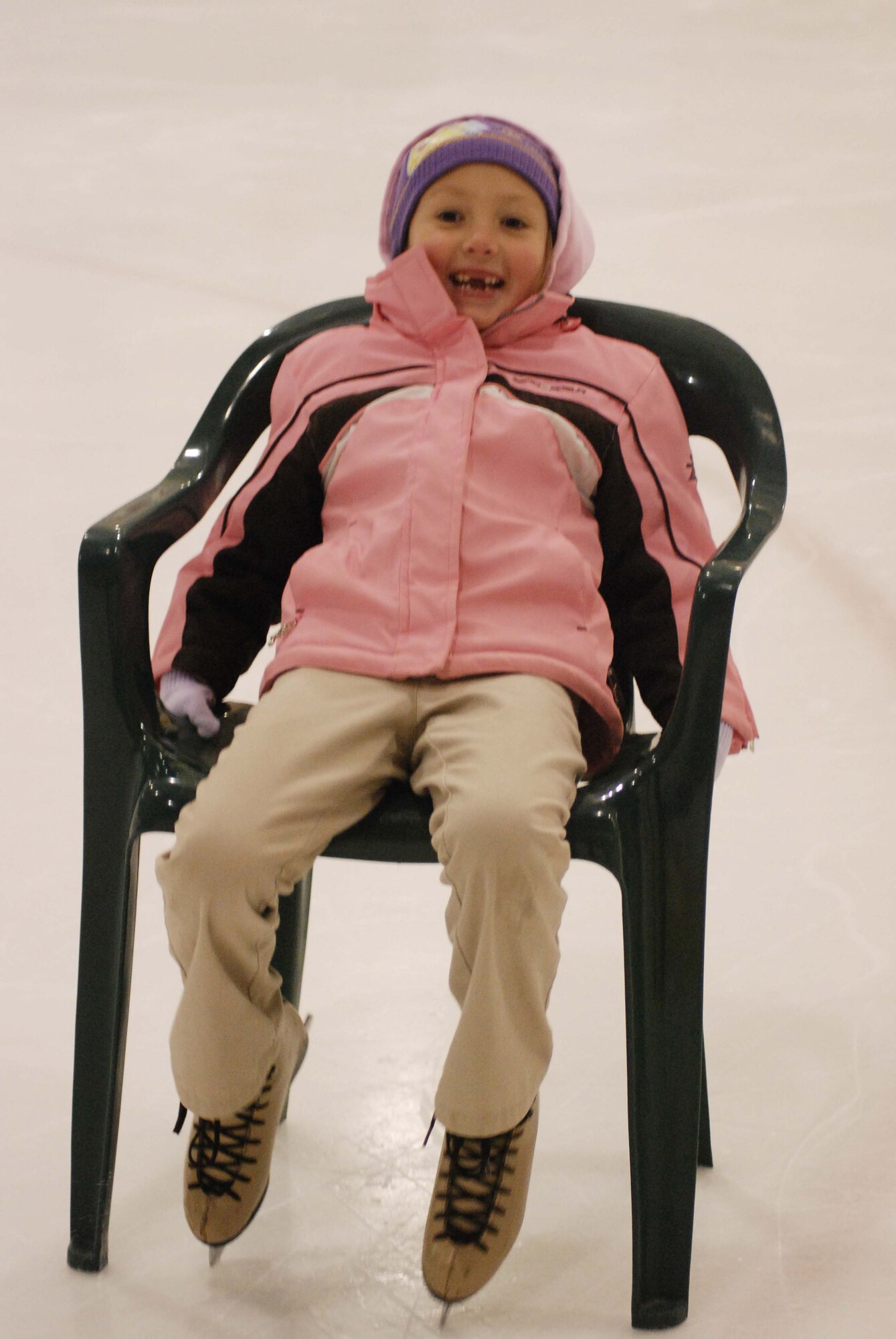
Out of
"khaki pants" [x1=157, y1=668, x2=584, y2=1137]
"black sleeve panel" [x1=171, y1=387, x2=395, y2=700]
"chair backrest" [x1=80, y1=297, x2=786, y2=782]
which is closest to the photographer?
"khaki pants" [x1=157, y1=668, x2=584, y2=1137]

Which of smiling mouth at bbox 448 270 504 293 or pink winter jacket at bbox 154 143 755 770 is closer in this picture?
pink winter jacket at bbox 154 143 755 770

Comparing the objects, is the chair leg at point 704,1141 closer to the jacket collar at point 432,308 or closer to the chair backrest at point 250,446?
the chair backrest at point 250,446

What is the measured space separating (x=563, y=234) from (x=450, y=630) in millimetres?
411

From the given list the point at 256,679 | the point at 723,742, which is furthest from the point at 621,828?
the point at 256,679

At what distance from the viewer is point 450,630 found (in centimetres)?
117

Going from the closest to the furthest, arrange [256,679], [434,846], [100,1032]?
1. [434,846]
2. [100,1032]
3. [256,679]

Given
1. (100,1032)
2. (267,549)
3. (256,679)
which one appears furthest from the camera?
(256,679)

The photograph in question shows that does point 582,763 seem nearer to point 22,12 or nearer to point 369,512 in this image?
point 369,512

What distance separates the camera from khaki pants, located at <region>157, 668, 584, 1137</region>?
3.41 feet

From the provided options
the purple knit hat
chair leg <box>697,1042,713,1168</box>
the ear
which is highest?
the purple knit hat

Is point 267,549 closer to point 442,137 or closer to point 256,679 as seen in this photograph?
point 442,137

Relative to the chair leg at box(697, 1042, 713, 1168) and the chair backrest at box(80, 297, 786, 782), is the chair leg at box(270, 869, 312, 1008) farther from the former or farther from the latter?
the chair leg at box(697, 1042, 713, 1168)

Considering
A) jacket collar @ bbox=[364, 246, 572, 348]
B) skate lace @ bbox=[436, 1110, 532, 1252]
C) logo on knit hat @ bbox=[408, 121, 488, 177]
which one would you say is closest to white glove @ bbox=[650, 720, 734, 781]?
Result: skate lace @ bbox=[436, 1110, 532, 1252]

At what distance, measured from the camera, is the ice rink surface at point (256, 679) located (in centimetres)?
123
